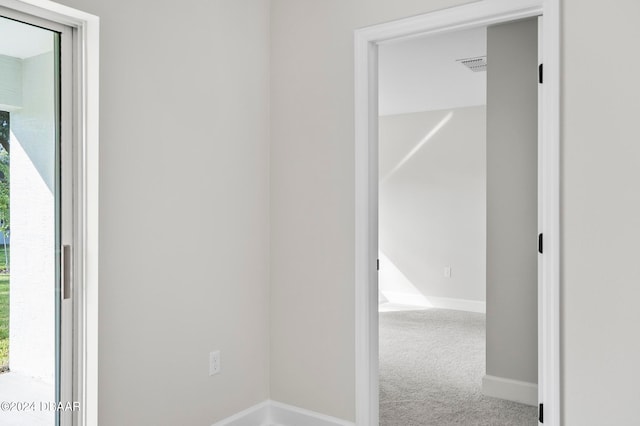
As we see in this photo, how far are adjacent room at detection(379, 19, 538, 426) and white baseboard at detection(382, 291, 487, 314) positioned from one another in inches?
0.5

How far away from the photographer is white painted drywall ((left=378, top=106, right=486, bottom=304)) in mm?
6730

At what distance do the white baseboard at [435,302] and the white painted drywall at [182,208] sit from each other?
169 inches

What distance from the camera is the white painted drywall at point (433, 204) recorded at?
673cm

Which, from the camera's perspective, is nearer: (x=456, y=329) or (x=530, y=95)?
(x=530, y=95)

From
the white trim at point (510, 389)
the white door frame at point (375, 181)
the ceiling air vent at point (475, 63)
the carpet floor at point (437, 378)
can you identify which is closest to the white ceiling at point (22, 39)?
the white door frame at point (375, 181)

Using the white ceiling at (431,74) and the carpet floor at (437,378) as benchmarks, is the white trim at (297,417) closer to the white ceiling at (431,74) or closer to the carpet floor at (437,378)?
the carpet floor at (437,378)

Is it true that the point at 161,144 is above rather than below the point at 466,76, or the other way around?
below

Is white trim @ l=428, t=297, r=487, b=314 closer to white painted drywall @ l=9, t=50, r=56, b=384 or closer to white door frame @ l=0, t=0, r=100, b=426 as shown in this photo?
white door frame @ l=0, t=0, r=100, b=426

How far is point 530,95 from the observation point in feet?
11.5

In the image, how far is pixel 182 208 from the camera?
102 inches
